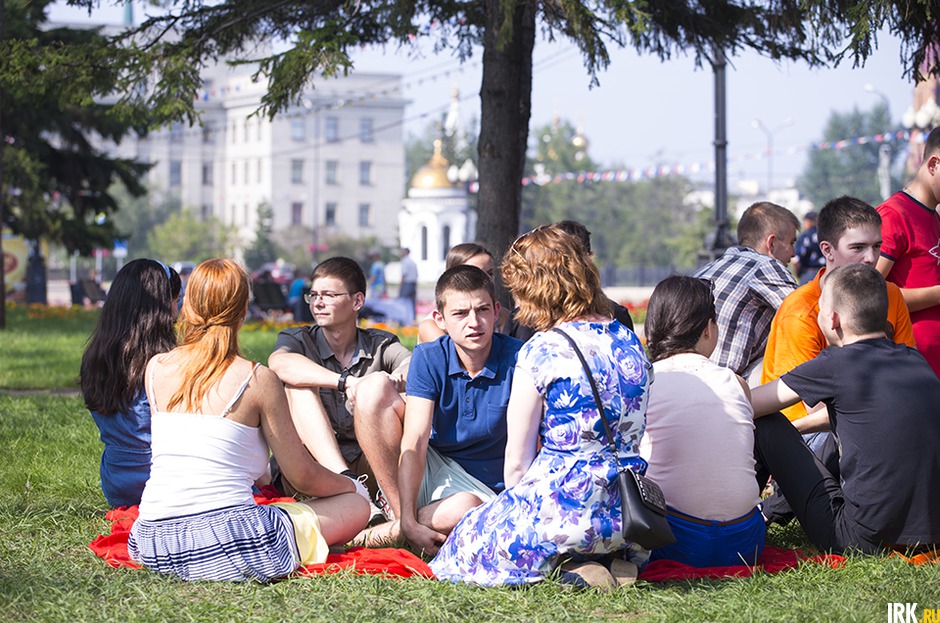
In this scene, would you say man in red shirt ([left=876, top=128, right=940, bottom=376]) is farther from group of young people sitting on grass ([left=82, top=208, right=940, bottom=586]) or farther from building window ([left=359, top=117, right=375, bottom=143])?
building window ([left=359, top=117, right=375, bottom=143])

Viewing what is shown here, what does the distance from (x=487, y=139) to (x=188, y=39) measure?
8.37 ft

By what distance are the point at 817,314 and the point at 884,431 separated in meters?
0.97

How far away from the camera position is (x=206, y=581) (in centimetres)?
441

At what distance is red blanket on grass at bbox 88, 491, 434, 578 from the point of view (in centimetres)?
452

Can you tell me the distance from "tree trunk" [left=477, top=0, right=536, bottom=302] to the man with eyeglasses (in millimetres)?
3163

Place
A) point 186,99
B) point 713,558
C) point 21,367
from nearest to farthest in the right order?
point 713,558 → point 186,99 → point 21,367

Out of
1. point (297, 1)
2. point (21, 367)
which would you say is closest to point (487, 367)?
point (297, 1)

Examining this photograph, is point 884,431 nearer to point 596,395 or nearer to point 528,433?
point 596,395

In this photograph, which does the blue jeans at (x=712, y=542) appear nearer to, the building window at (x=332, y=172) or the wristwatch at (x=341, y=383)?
the wristwatch at (x=341, y=383)

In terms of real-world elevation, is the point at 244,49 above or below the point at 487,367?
above

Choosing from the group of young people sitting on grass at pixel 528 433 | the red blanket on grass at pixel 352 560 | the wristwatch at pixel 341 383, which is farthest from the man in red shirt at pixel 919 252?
the red blanket on grass at pixel 352 560

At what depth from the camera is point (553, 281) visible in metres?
4.23

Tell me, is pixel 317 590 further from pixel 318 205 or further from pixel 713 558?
pixel 318 205

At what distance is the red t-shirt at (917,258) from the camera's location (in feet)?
19.1
